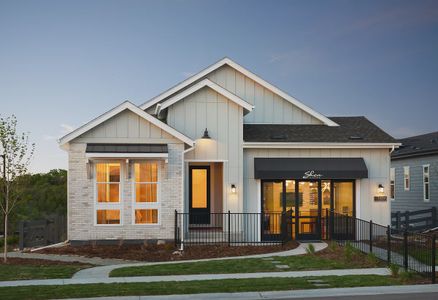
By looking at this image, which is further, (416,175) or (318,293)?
(416,175)

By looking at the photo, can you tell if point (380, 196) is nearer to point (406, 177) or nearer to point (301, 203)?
point (301, 203)

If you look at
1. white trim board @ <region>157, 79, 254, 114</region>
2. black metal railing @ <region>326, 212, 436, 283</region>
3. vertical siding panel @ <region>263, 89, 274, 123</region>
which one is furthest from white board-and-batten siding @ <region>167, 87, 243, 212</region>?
black metal railing @ <region>326, 212, 436, 283</region>

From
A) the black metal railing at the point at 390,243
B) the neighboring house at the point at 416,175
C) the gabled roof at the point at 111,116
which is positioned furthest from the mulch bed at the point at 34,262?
the neighboring house at the point at 416,175

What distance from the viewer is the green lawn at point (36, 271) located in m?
14.5

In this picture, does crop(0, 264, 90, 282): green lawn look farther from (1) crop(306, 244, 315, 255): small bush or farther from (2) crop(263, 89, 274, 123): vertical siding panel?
(2) crop(263, 89, 274, 123): vertical siding panel

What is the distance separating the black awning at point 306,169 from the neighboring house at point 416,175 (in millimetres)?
8898

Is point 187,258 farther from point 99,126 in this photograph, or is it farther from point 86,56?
point 86,56

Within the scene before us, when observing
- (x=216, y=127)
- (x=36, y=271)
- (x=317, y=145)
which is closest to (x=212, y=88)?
(x=216, y=127)

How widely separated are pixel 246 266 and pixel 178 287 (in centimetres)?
361

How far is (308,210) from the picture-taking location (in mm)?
23328

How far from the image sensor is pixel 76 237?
20.8m

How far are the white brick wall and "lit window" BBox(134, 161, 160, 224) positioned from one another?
8.9 inches

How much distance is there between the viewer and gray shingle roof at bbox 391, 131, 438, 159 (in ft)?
102

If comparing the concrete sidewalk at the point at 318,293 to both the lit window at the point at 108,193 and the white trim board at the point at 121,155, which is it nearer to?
the white trim board at the point at 121,155
